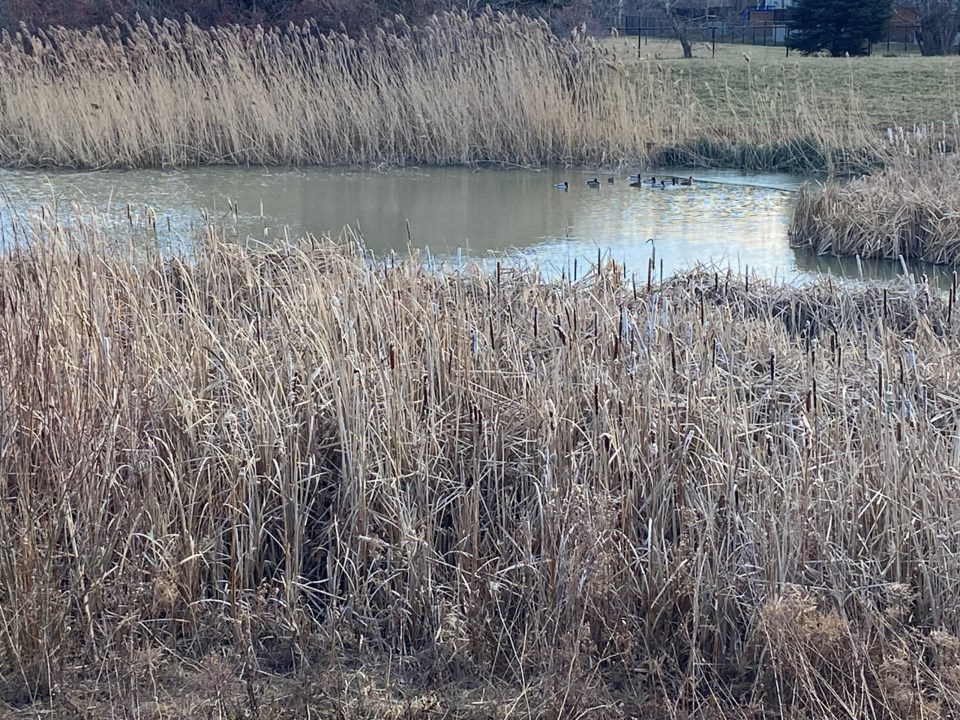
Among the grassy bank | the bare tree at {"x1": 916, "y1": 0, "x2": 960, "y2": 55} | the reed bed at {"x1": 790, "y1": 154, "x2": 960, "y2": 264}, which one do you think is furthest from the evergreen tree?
the grassy bank

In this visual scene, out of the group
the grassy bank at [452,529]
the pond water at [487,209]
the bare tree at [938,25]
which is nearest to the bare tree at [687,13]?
the bare tree at [938,25]

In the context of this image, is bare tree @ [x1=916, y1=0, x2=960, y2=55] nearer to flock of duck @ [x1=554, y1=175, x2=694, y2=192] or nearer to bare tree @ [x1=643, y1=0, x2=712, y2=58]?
bare tree @ [x1=643, y1=0, x2=712, y2=58]

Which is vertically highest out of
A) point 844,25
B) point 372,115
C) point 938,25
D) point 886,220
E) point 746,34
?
point 746,34

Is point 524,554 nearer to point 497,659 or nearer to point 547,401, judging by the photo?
point 497,659

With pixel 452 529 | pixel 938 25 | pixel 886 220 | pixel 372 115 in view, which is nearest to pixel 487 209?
pixel 372 115

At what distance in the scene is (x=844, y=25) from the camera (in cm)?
2362

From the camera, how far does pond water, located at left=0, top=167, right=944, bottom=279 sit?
24.1 feet

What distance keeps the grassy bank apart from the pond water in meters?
3.21

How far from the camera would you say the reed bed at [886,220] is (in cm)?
741

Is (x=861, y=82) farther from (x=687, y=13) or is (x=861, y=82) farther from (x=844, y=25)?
(x=687, y=13)

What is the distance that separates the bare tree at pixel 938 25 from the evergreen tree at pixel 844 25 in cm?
275

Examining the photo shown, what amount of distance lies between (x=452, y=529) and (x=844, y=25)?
903 inches

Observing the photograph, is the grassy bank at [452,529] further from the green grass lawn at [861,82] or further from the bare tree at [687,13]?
the bare tree at [687,13]

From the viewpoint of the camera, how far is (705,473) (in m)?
2.98
